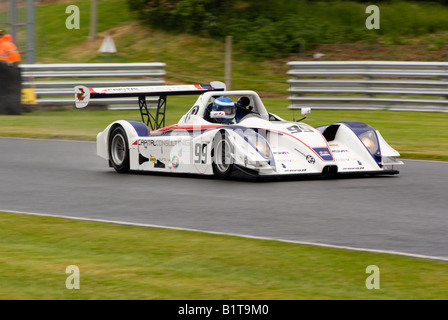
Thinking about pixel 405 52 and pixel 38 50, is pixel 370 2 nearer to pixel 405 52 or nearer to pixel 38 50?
pixel 405 52

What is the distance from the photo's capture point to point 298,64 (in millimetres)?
21734

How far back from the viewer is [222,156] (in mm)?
11047

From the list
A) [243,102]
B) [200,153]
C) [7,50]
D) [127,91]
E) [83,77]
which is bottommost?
[200,153]

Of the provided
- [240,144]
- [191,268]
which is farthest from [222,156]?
[191,268]

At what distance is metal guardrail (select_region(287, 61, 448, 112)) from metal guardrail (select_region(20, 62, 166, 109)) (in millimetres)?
3810

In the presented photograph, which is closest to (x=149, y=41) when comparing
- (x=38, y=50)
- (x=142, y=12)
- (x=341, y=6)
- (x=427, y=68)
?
(x=142, y=12)

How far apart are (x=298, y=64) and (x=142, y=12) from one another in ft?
36.7

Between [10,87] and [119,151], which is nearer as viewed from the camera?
[119,151]

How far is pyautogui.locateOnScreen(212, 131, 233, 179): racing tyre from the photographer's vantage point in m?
10.8

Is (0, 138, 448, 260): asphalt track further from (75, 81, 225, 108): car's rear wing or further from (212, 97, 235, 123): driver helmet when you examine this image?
(75, 81, 225, 108): car's rear wing

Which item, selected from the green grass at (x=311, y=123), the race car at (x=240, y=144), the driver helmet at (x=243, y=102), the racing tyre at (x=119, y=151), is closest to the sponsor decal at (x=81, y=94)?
the race car at (x=240, y=144)

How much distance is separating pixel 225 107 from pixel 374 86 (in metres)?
9.97

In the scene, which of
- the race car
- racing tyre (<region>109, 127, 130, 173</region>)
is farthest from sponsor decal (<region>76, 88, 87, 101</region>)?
racing tyre (<region>109, 127, 130, 173</region>)

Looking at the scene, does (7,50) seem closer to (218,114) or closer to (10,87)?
(10,87)
